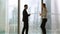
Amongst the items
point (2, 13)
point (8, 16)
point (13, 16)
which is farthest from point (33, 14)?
→ point (2, 13)

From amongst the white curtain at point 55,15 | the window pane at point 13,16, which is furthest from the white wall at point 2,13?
the white curtain at point 55,15

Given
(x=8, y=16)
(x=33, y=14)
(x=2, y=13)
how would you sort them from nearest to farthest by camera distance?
1. (x=2, y=13)
2. (x=8, y=16)
3. (x=33, y=14)

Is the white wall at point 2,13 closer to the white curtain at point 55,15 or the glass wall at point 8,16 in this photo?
the glass wall at point 8,16

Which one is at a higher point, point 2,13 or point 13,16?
point 2,13

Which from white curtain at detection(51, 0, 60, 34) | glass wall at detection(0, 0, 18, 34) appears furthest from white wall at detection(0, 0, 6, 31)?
white curtain at detection(51, 0, 60, 34)

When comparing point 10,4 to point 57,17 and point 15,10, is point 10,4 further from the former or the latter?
point 57,17

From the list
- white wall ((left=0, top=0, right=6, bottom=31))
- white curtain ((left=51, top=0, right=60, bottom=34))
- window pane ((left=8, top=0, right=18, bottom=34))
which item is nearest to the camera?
white wall ((left=0, top=0, right=6, bottom=31))

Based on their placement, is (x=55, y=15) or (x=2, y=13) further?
(x=55, y=15)

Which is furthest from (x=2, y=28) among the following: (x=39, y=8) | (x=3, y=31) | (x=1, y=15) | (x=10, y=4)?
(x=39, y=8)

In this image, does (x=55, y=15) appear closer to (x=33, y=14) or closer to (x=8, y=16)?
(x=33, y=14)

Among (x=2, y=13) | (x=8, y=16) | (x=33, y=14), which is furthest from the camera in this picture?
(x=33, y=14)

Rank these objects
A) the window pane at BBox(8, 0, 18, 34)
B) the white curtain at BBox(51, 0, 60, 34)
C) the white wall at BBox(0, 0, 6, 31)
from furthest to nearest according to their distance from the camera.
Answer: the white curtain at BBox(51, 0, 60, 34) < the window pane at BBox(8, 0, 18, 34) < the white wall at BBox(0, 0, 6, 31)

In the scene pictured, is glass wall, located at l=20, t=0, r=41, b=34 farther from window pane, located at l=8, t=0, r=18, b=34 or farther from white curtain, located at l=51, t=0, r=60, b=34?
white curtain, located at l=51, t=0, r=60, b=34

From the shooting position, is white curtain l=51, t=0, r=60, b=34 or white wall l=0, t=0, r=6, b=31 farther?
white curtain l=51, t=0, r=60, b=34
